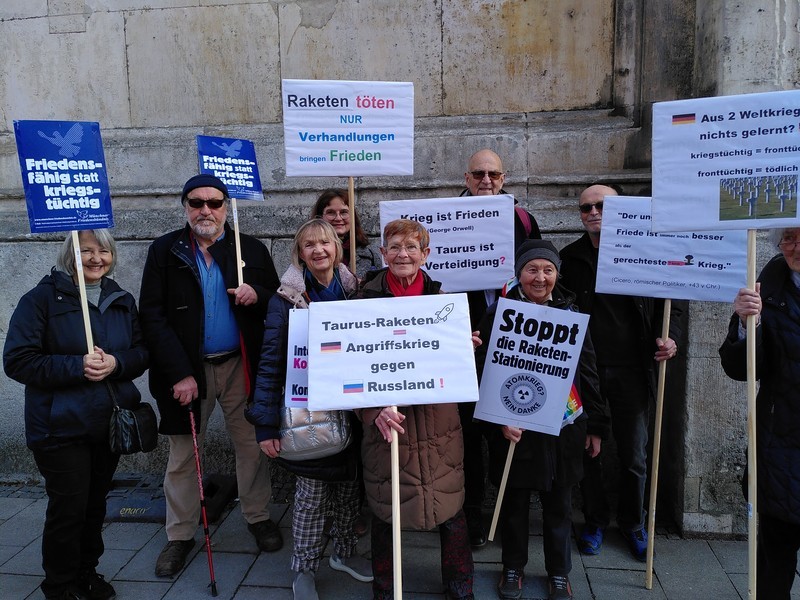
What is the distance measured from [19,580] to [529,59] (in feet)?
16.0

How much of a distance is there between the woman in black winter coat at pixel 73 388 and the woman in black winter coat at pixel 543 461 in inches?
77.2

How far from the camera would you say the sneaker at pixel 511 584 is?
3482 mm

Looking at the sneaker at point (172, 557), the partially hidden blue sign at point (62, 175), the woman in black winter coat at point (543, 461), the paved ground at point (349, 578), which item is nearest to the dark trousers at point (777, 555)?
the paved ground at point (349, 578)

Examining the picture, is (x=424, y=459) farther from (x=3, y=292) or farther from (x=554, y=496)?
(x=3, y=292)

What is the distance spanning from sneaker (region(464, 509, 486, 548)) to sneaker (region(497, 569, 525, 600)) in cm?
49

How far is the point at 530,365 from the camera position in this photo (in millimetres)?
3307

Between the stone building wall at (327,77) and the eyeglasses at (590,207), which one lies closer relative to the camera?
the eyeglasses at (590,207)

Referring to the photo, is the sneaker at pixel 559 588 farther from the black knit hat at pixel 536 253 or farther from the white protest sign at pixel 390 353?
the black knit hat at pixel 536 253

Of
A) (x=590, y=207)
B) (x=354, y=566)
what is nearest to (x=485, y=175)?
(x=590, y=207)

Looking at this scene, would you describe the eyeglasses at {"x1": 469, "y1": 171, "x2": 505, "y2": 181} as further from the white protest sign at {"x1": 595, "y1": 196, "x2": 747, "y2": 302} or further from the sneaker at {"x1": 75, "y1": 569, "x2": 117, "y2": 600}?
the sneaker at {"x1": 75, "y1": 569, "x2": 117, "y2": 600}

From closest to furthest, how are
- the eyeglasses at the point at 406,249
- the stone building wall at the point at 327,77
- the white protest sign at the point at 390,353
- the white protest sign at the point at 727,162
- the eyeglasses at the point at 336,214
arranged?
the white protest sign at the point at 727,162 → the white protest sign at the point at 390,353 → the eyeglasses at the point at 406,249 → the eyeglasses at the point at 336,214 → the stone building wall at the point at 327,77

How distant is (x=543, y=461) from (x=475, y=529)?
0.93 m

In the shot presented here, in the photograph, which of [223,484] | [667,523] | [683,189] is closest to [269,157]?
[223,484]

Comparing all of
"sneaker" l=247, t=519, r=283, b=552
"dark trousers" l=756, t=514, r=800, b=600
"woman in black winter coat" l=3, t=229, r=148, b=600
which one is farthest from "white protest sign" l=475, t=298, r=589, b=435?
"woman in black winter coat" l=3, t=229, r=148, b=600
